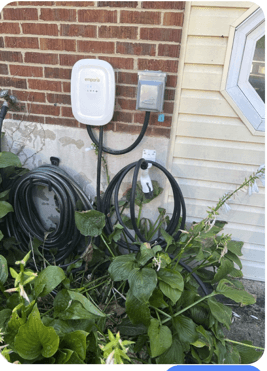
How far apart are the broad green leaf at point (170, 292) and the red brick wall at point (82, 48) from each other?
35.5 inches

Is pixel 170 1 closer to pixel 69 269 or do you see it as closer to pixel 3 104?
pixel 3 104

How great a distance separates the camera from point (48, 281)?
1221 mm

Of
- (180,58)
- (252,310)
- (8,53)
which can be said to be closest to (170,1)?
(180,58)

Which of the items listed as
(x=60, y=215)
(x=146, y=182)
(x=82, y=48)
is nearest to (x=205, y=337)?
(x=146, y=182)

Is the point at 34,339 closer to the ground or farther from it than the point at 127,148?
closer to the ground

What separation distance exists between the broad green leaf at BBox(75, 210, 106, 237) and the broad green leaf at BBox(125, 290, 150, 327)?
1.31 feet

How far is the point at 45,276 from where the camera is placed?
1.24m

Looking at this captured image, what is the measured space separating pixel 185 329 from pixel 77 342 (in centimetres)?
52

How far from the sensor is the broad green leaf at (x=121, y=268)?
1320mm

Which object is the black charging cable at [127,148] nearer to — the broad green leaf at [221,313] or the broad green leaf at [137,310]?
the broad green leaf at [137,310]

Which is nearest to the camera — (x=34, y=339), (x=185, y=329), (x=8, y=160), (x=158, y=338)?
(x=34, y=339)

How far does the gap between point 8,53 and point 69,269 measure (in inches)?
56.2

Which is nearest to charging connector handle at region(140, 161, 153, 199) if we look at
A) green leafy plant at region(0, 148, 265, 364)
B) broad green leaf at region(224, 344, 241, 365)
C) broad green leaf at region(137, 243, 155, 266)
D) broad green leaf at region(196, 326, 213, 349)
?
green leafy plant at region(0, 148, 265, 364)

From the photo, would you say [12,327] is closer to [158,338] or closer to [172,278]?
[158,338]
